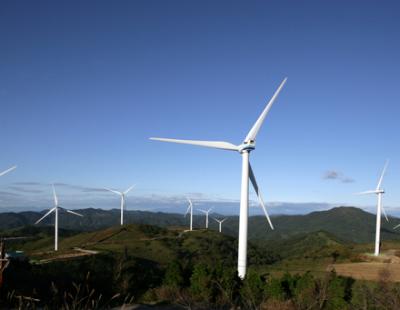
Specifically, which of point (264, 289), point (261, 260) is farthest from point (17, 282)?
point (261, 260)

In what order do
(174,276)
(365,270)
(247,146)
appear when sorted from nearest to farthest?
(174,276) → (247,146) → (365,270)

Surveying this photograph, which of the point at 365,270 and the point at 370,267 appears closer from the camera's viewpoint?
the point at 365,270

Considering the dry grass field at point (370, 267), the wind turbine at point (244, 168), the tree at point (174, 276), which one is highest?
the wind turbine at point (244, 168)

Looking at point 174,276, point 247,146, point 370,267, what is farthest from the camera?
point 370,267

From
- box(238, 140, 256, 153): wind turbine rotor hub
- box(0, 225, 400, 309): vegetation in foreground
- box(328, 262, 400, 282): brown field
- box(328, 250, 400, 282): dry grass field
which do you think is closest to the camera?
box(0, 225, 400, 309): vegetation in foreground

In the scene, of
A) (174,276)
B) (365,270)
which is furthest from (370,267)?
(174,276)

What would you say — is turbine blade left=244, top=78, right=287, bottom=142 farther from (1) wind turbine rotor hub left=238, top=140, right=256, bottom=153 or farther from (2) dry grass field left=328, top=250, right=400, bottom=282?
(2) dry grass field left=328, top=250, right=400, bottom=282

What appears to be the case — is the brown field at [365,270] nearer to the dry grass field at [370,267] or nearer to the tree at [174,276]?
the dry grass field at [370,267]

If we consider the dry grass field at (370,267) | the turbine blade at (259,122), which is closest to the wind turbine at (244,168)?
the turbine blade at (259,122)

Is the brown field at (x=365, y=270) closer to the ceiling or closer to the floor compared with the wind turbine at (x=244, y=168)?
closer to the floor

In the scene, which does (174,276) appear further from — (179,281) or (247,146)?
(247,146)

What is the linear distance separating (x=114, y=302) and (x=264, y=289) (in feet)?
55.4

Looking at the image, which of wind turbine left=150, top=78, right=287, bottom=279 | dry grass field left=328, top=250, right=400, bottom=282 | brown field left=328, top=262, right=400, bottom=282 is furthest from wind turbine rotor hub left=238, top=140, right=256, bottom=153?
brown field left=328, top=262, right=400, bottom=282

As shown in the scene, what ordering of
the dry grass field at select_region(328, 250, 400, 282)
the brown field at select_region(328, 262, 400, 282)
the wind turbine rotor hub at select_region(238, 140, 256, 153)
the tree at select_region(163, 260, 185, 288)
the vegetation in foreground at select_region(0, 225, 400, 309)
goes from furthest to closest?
the brown field at select_region(328, 262, 400, 282), the dry grass field at select_region(328, 250, 400, 282), the wind turbine rotor hub at select_region(238, 140, 256, 153), the tree at select_region(163, 260, 185, 288), the vegetation in foreground at select_region(0, 225, 400, 309)
